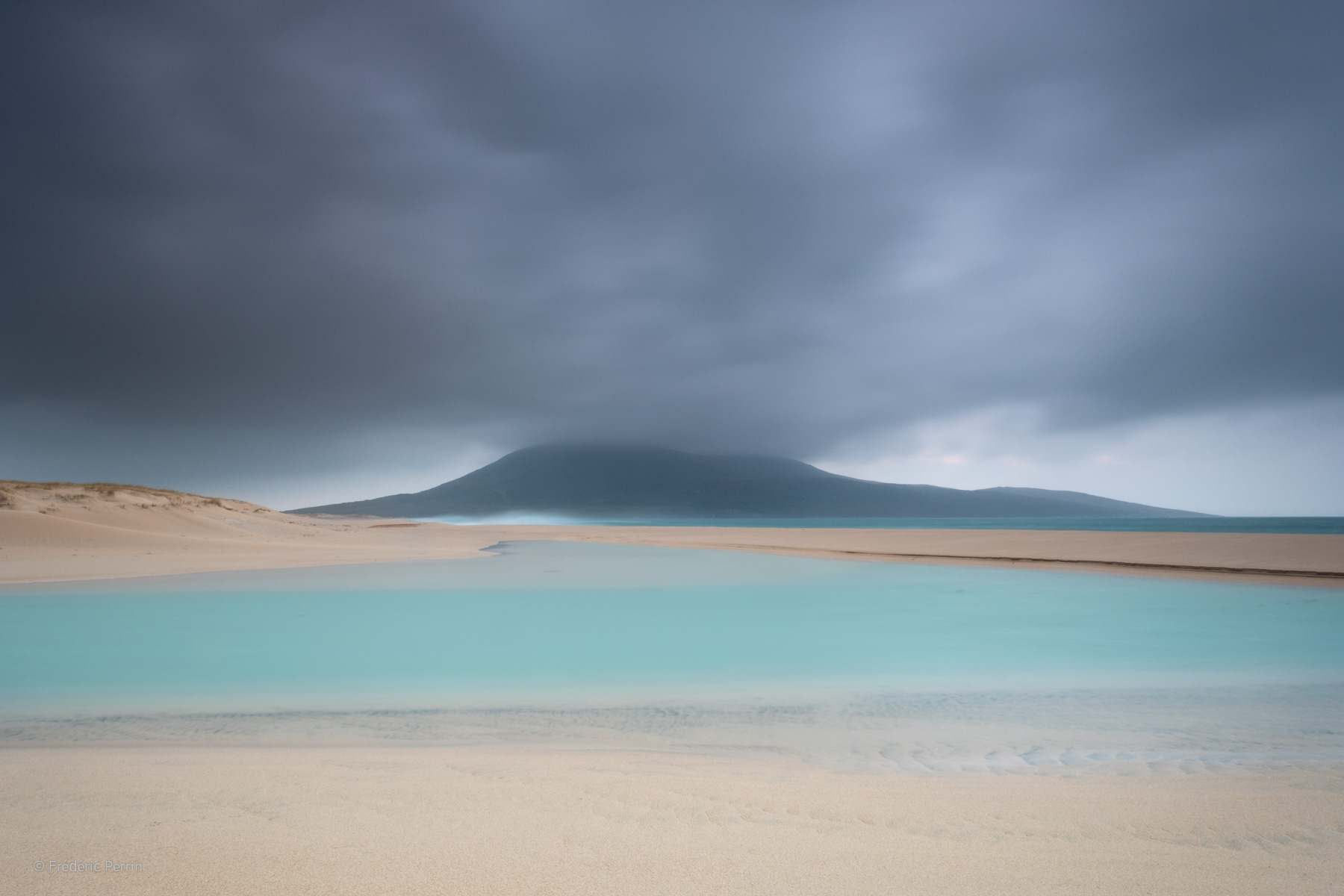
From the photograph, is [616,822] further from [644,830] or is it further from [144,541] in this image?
[144,541]

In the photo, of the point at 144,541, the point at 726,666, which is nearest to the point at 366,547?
the point at 144,541

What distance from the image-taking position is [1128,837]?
2.99m

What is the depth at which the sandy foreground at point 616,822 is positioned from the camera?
102 inches

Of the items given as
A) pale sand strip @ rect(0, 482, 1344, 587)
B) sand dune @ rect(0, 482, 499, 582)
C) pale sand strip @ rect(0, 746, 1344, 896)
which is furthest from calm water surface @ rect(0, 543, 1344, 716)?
sand dune @ rect(0, 482, 499, 582)

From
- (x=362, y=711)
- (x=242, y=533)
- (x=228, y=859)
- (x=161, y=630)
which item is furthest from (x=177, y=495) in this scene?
(x=228, y=859)

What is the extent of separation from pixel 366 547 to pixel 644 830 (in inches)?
1216

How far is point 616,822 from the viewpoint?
10.3 feet

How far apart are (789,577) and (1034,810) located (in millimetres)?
15217

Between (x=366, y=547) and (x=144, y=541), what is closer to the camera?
(x=144, y=541)

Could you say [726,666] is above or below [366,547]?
below

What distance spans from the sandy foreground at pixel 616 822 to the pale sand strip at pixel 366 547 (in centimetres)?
1698

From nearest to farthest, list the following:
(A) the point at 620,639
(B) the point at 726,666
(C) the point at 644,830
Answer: (C) the point at 644,830 → (B) the point at 726,666 → (A) the point at 620,639

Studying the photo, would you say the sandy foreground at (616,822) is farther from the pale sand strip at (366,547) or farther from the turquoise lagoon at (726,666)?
the pale sand strip at (366,547)

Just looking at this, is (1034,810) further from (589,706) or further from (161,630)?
(161,630)
